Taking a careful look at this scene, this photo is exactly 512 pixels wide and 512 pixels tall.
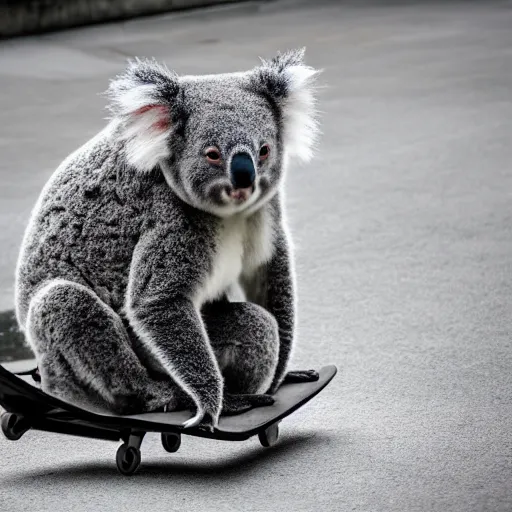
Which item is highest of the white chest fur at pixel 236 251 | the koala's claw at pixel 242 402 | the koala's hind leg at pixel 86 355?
the white chest fur at pixel 236 251

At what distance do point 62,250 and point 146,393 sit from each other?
47 centimetres

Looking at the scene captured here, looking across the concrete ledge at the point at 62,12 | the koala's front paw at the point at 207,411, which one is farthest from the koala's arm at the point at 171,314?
the concrete ledge at the point at 62,12

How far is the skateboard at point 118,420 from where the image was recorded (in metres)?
2.96

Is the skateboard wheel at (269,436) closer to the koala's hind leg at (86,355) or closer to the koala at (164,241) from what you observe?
the koala at (164,241)

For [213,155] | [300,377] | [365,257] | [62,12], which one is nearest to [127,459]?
[300,377]

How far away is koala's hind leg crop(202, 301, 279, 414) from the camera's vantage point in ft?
10.6

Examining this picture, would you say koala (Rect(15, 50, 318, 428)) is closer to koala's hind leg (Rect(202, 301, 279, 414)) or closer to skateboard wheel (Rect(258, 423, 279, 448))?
koala's hind leg (Rect(202, 301, 279, 414))

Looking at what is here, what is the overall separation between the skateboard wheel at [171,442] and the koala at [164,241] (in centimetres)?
28

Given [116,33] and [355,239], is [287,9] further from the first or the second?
[355,239]

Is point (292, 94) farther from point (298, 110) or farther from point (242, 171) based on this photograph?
point (242, 171)

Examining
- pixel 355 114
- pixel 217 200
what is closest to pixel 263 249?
pixel 217 200

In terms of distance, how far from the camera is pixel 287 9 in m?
12.8

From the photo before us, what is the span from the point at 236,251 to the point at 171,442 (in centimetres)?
67

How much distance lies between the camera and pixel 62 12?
39.2ft
